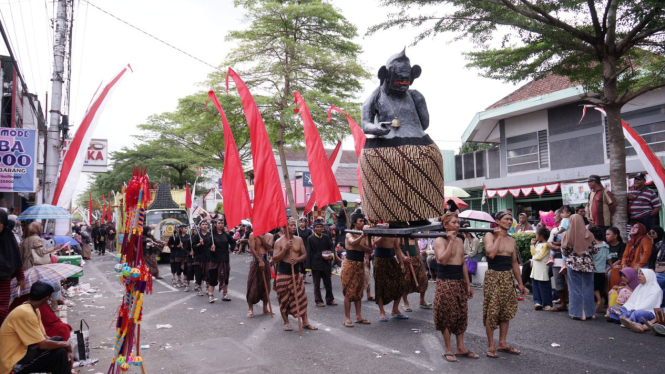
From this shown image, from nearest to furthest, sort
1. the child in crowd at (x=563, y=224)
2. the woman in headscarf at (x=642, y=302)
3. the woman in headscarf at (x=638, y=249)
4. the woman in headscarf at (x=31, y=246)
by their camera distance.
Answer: the woman in headscarf at (x=642, y=302), the woman in headscarf at (x=31, y=246), the woman in headscarf at (x=638, y=249), the child in crowd at (x=563, y=224)

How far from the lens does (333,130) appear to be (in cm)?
1964

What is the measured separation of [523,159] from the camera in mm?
18766

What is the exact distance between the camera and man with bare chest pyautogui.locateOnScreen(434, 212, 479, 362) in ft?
19.1

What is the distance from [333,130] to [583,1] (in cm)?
1220

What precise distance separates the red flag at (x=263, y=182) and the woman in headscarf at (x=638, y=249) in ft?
19.0

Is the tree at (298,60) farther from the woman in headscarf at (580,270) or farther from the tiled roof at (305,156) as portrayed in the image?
the tiled roof at (305,156)

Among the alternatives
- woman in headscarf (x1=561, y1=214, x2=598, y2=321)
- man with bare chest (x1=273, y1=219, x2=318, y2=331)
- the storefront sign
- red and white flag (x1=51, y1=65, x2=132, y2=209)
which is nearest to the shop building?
the storefront sign

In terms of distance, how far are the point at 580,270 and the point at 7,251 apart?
316 inches

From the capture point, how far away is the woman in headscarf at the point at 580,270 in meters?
7.75

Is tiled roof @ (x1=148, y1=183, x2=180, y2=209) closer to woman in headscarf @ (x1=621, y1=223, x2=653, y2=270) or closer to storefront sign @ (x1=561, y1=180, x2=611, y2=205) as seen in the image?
storefront sign @ (x1=561, y1=180, x2=611, y2=205)

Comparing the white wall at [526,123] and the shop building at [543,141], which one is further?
the white wall at [526,123]

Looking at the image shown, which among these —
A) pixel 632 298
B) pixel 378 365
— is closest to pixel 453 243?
pixel 378 365

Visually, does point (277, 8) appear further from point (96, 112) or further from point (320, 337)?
point (320, 337)

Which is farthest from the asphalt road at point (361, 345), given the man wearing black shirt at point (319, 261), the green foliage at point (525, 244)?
the green foliage at point (525, 244)
